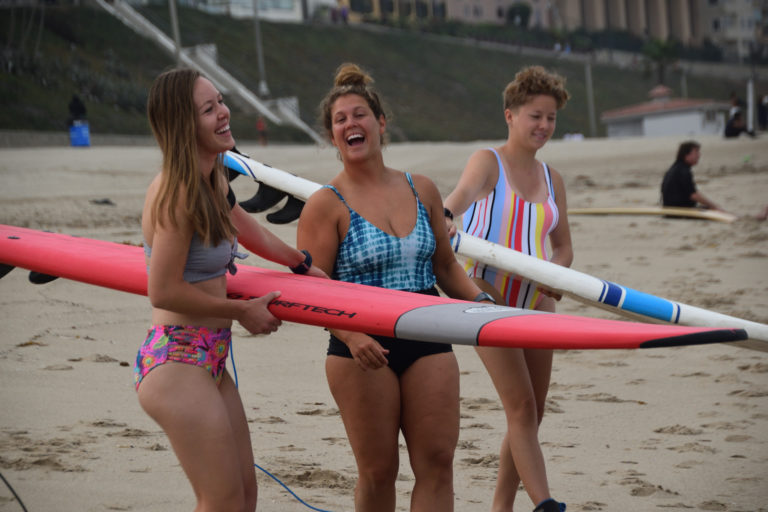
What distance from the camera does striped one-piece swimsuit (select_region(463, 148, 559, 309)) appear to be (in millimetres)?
3936

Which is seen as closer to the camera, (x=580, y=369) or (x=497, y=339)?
(x=497, y=339)

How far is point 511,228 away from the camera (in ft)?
13.0

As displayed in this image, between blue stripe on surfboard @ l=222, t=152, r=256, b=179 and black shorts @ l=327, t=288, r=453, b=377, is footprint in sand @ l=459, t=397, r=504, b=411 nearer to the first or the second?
blue stripe on surfboard @ l=222, t=152, r=256, b=179

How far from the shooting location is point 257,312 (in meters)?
2.86

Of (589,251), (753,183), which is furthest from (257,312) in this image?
(753,183)

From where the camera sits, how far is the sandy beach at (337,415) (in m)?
4.04

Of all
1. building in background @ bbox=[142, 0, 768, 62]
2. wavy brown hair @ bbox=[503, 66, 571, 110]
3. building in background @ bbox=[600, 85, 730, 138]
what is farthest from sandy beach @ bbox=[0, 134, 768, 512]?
building in background @ bbox=[142, 0, 768, 62]

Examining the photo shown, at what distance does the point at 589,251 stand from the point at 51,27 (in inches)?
1290

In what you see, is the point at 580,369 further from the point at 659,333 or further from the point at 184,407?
the point at 184,407

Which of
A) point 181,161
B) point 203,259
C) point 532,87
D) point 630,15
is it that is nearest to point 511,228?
point 532,87

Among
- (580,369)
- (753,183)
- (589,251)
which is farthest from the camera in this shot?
(753,183)

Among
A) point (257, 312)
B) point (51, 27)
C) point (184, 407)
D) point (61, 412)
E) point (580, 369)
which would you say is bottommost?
point (580, 369)

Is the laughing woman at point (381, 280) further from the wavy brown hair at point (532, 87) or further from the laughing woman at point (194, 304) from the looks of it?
the wavy brown hair at point (532, 87)

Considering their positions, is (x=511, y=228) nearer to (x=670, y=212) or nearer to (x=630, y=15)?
(x=670, y=212)
